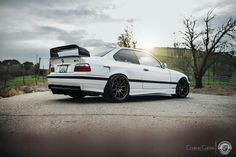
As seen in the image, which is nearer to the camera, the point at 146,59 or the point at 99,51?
the point at 99,51

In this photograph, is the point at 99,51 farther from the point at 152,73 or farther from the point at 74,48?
the point at 152,73

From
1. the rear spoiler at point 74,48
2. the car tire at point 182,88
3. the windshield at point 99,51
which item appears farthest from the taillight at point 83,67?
the car tire at point 182,88

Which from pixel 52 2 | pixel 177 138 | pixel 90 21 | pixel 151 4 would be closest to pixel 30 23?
pixel 52 2

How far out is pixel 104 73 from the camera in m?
3.74

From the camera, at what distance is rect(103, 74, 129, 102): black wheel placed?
379 cm

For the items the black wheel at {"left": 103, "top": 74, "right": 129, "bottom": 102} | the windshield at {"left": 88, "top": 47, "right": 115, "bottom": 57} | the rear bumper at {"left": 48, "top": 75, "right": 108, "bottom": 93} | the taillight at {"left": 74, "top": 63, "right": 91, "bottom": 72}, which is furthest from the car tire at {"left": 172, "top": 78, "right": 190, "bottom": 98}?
the taillight at {"left": 74, "top": 63, "right": 91, "bottom": 72}

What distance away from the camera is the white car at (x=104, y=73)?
357 cm

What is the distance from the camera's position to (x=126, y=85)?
403 cm

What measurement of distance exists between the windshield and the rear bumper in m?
0.41

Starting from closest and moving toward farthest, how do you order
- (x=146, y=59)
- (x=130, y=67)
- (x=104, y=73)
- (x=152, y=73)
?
(x=104, y=73) → (x=130, y=67) → (x=152, y=73) → (x=146, y=59)

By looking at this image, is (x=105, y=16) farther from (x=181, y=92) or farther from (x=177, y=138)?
(x=181, y=92)

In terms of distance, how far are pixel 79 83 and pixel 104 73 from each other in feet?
1.36

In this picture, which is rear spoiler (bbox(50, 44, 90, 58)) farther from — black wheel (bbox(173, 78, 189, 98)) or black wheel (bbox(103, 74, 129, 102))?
black wheel (bbox(173, 78, 189, 98))

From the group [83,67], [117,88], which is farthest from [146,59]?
[83,67]
